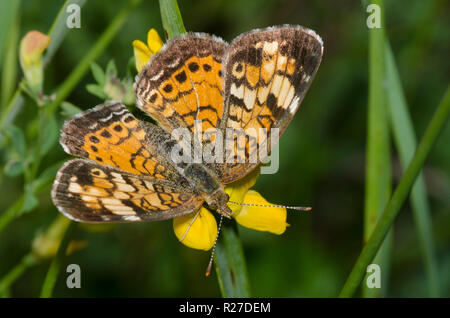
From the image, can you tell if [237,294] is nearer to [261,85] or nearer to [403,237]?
[261,85]

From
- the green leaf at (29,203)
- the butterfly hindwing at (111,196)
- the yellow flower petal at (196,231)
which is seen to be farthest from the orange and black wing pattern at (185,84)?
the green leaf at (29,203)

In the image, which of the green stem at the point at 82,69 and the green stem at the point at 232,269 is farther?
the green stem at the point at 82,69

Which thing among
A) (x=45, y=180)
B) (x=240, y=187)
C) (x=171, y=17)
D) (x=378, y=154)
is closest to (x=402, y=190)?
(x=378, y=154)

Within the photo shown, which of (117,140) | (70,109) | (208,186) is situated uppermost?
(70,109)

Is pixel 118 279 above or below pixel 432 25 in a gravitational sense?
below

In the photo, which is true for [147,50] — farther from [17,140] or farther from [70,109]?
[17,140]

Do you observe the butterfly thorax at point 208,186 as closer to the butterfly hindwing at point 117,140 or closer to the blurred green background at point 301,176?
the butterfly hindwing at point 117,140
